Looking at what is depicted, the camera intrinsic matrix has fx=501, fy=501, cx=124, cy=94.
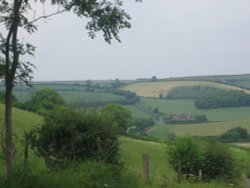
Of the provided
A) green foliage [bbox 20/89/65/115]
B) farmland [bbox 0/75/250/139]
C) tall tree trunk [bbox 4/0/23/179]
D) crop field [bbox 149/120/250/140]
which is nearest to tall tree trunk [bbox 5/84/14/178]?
tall tree trunk [bbox 4/0/23/179]

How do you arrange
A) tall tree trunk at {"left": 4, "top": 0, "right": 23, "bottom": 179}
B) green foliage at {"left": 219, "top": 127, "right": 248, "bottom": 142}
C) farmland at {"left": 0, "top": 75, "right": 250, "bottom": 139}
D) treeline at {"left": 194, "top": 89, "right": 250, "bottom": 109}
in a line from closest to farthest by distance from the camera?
tall tree trunk at {"left": 4, "top": 0, "right": 23, "bottom": 179}
green foliage at {"left": 219, "top": 127, "right": 248, "bottom": 142}
farmland at {"left": 0, "top": 75, "right": 250, "bottom": 139}
treeline at {"left": 194, "top": 89, "right": 250, "bottom": 109}

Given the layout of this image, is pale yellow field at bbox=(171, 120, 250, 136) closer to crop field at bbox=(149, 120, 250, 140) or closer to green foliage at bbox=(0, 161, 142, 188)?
crop field at bbox=(149, 120, 250, 140)

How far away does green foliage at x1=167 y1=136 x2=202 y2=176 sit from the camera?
30.7 meters

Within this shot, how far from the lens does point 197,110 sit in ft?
530

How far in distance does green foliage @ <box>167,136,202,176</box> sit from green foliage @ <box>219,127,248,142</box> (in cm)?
8184

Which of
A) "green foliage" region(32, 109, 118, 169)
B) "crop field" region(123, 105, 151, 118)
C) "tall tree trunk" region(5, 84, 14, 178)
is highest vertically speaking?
"tall tree trunk" region(5, 84, 14, 178)

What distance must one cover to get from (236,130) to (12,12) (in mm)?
106919

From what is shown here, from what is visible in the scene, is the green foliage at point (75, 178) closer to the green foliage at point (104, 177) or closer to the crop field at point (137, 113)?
the green foliage at point (104, 177)

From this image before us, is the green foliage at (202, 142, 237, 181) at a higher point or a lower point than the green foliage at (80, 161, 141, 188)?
lower

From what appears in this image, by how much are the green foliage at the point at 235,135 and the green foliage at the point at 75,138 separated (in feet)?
300

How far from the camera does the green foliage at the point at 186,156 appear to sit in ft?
101

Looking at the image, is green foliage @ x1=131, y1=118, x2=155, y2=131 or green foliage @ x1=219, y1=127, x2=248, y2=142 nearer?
green foliage @ x1=219, y1=127, x2=248, y2=142

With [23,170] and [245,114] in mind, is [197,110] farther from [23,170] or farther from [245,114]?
[23,170]

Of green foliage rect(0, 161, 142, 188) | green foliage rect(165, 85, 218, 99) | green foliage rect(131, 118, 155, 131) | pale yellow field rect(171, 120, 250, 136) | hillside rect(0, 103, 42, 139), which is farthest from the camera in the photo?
green foliage rect(165, 85, 218, 99)
